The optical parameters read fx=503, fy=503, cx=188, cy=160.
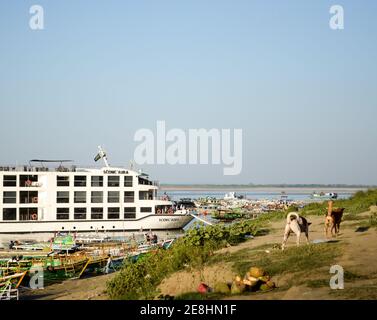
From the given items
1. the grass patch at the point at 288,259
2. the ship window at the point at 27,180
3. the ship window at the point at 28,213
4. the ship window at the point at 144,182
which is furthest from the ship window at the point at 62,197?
the grass patch at the point at 288,259

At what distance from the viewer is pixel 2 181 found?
164ft

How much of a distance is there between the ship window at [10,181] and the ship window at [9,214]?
244cm

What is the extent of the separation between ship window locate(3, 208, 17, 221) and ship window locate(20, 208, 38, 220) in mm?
669

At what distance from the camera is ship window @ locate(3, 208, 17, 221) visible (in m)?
50.3

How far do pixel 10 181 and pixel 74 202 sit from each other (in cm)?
662

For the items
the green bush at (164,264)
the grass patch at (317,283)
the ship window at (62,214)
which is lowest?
the ship window at (62,214)

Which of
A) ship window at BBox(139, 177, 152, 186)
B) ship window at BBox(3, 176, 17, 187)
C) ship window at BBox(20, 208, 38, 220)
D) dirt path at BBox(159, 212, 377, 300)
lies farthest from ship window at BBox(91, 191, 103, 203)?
dirt path at BBox(159, 212, 377, 300)

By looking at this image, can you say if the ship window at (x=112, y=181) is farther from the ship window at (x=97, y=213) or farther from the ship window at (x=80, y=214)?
the ship window at (x=80, y=214)

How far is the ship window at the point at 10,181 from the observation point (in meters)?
50.0

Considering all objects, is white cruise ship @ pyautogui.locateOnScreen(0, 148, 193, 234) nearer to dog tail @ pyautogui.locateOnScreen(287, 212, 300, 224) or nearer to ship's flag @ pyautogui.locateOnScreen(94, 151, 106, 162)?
ship's flag @ pyautogui.locateOnScreen(94, 151, 106, 162)

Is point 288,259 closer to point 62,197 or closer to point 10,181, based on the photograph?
point 62,197

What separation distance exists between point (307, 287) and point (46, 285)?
16018 millimetres

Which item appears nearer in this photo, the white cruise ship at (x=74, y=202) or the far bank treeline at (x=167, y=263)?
the far bank treeline at (x=167, y=263)
